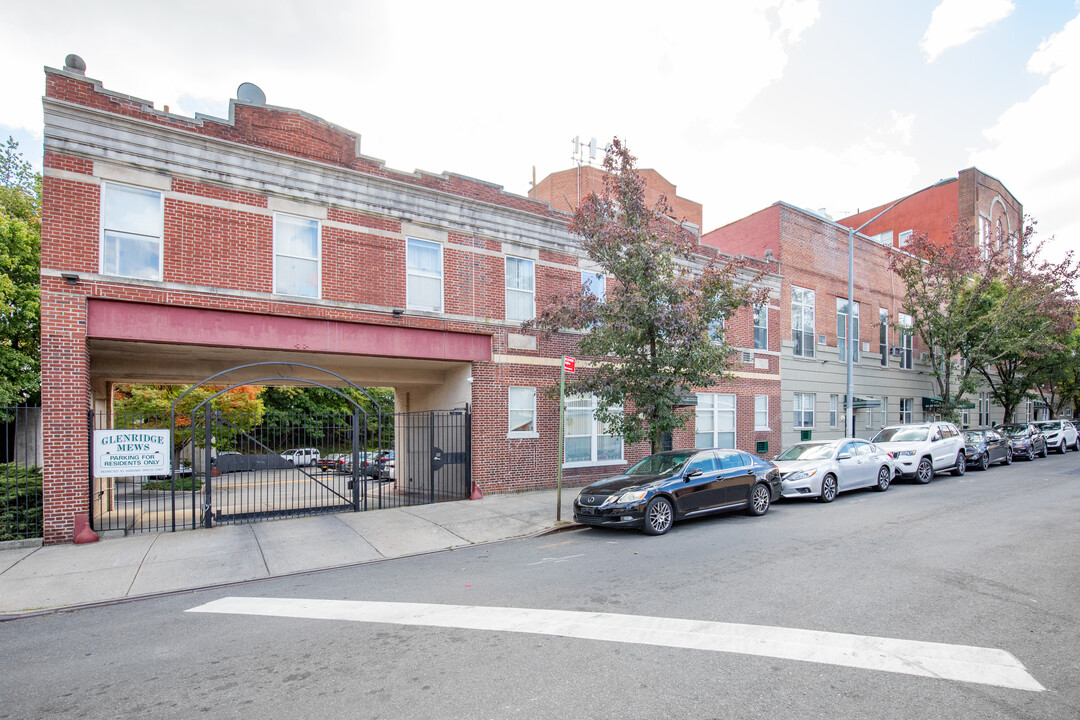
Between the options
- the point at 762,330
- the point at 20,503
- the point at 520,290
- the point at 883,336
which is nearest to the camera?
the point at 20,503

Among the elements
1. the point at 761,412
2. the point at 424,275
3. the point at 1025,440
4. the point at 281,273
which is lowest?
the point at 1025,440

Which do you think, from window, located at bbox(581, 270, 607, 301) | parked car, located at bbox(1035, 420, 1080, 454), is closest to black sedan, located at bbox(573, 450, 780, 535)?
window, located at bbox(581, 270, 607, 301)

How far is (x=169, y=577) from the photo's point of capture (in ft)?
26.9

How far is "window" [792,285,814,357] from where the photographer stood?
23406mm

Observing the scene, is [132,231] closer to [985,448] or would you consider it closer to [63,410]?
[63,410]

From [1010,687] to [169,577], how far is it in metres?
9.39

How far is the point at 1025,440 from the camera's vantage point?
2322 centimetres

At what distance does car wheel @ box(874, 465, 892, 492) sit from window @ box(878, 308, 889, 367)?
1383cm

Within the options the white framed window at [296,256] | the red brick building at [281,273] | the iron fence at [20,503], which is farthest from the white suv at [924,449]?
the iron fence at [20,503]

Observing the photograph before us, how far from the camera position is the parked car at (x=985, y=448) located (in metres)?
19.6

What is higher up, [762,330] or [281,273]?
[281,273]

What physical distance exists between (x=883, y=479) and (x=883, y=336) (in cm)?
1472

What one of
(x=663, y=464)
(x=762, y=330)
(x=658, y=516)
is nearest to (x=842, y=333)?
(x=762, y=330)

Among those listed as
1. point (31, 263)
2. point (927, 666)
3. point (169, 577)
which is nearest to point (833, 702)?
point (927, 666)
